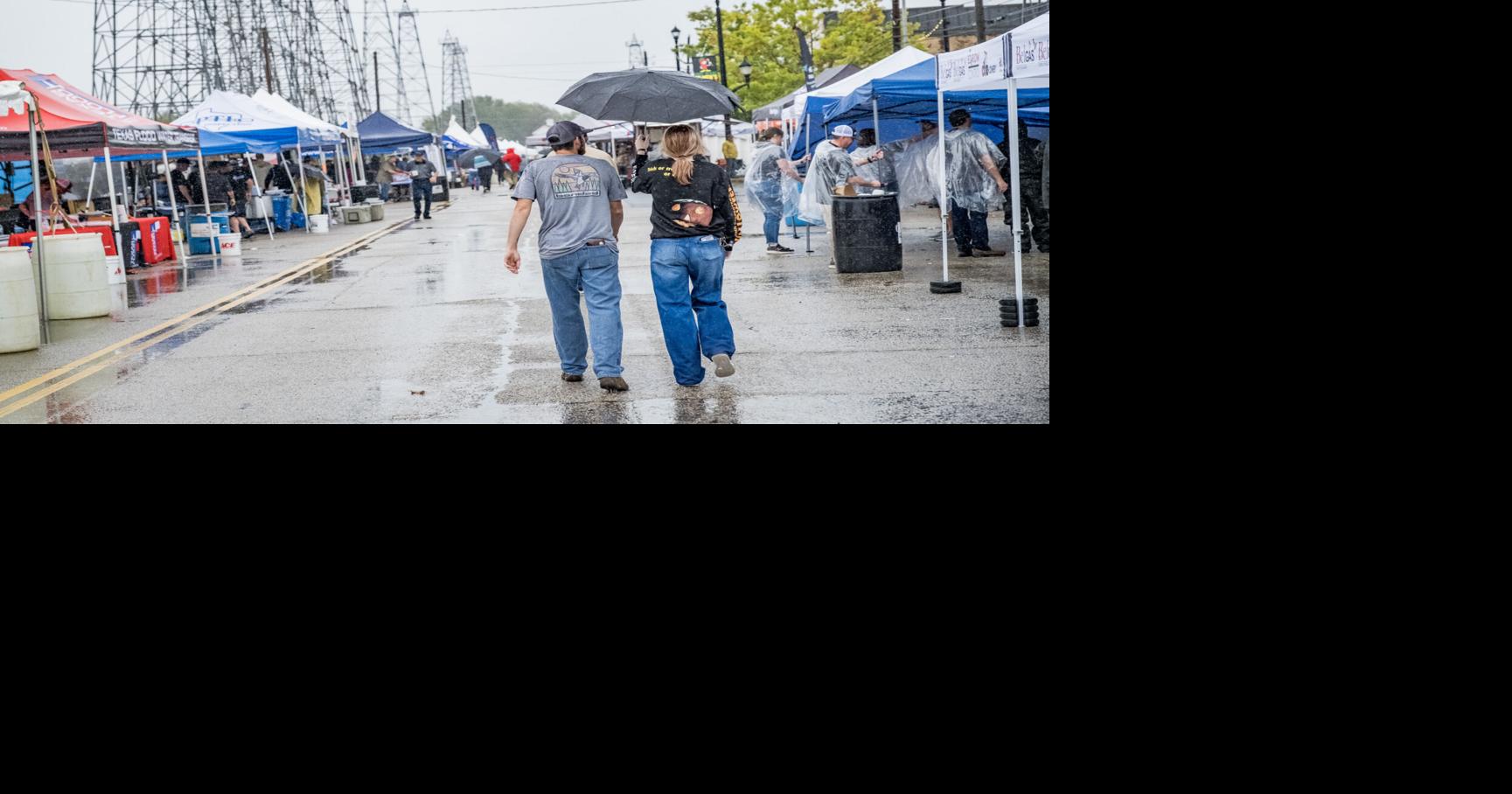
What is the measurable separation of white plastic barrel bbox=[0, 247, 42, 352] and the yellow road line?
0.56 meters

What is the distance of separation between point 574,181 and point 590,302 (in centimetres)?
71

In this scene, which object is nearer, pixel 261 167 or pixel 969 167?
pixel 969 167

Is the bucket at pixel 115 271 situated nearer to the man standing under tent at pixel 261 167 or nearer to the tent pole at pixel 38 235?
the tent pole at pixel 38 235

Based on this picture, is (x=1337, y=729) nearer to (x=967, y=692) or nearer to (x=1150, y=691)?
(x=1150, y=691)

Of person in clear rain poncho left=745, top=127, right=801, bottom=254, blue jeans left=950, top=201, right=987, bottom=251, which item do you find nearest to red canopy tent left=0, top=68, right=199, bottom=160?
person in clear rain poncho left=745, top=127, right=801, bottom=254

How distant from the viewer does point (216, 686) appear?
14.0 ft

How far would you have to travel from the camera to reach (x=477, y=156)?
162 feet

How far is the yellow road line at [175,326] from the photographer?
31.5ft

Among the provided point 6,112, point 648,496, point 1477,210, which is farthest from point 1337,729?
point 6,112

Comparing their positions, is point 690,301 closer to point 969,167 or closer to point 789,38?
point 969,167

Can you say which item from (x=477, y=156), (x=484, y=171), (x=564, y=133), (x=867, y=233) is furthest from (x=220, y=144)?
(x=484, y=171)

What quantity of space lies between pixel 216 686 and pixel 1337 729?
3.12 meters

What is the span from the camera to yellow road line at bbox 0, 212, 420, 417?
961 centimetres

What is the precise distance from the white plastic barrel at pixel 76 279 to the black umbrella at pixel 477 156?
35.2 meters
